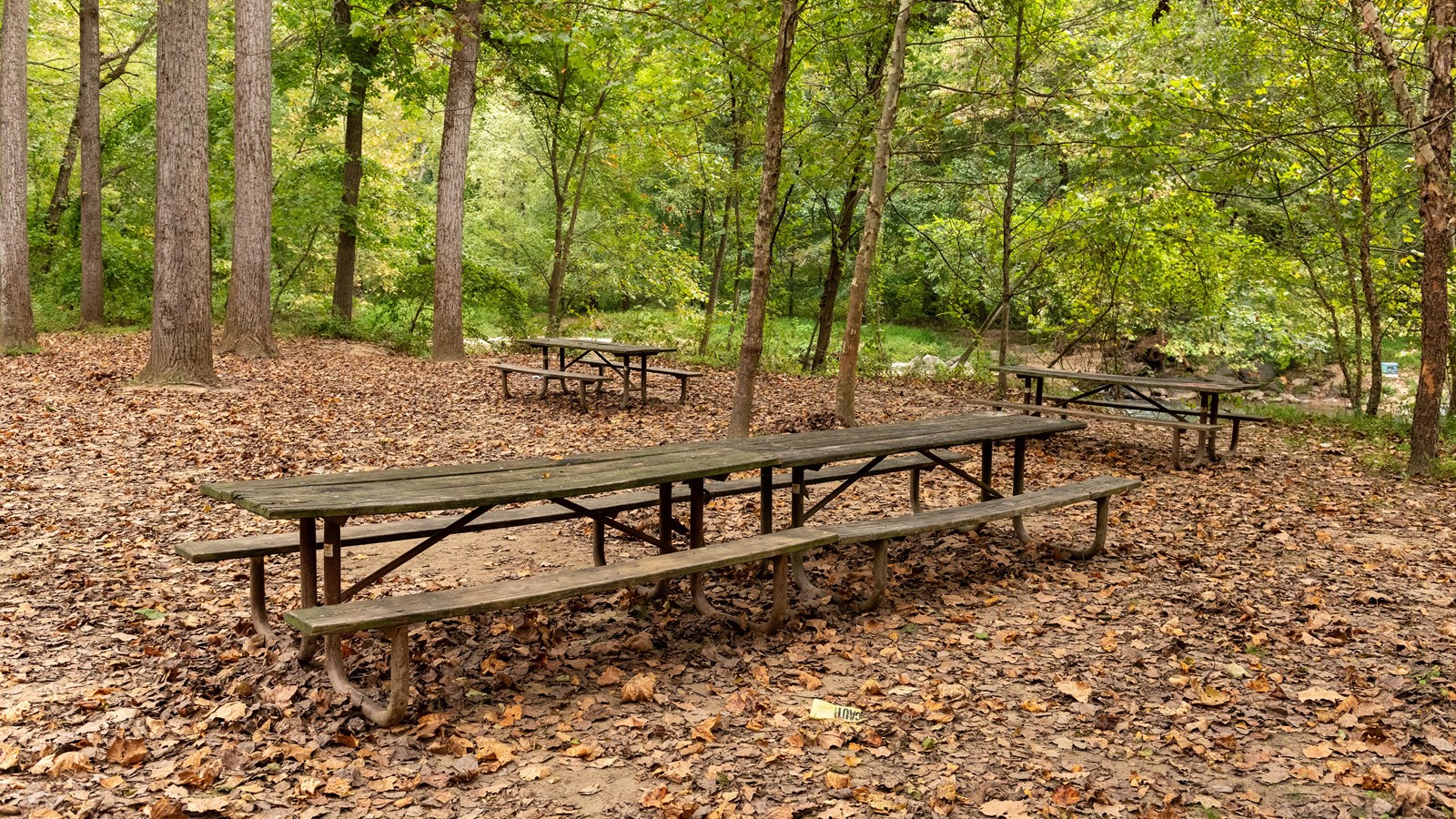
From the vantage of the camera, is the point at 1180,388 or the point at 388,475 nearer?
the point at 388,475

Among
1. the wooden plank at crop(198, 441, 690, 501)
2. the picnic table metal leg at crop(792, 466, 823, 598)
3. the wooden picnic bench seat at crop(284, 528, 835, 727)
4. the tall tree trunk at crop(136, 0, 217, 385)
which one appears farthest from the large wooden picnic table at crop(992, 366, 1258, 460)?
the tall tree trunk at crop(136, 0, 217, 385)

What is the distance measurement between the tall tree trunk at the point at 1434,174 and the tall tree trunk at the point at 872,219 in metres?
3.68

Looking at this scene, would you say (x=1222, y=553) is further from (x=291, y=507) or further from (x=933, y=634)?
(x=291, y=507)

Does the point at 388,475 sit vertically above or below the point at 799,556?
above

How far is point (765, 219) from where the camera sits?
298 inches

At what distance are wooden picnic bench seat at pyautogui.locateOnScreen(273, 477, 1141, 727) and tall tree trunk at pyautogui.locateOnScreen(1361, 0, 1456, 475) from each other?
4311 millimetres

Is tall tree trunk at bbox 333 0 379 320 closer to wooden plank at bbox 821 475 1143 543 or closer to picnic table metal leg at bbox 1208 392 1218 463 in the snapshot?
picnic table metal leg at bbox 1208 392 1218 463

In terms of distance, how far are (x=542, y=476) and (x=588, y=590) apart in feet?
2.48

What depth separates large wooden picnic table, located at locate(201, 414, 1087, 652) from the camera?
11.7ft

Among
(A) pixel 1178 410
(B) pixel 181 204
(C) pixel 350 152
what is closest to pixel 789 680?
(A) pixel 1178 410

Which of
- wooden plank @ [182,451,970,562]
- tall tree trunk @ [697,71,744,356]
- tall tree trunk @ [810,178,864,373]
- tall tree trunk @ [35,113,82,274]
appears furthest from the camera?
tall tree trunk @ [35,113,82,274]

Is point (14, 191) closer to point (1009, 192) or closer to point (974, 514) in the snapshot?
point (1009, 192)

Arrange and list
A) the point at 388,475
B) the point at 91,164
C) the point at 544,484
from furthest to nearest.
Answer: the point at 91,164 < the point at 388,475 < the point at 544,484

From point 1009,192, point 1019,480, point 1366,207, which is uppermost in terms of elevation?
point 1009,192
